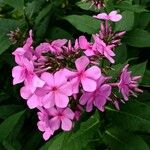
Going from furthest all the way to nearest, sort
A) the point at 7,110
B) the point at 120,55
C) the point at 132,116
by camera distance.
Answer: the point at 7,110
the point at 120,55
the point at 132,116

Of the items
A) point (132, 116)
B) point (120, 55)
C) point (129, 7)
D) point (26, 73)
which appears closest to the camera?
point (26, 73)

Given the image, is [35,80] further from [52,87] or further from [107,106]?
[107,106]

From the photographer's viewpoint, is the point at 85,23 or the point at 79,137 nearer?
the point at 79,137

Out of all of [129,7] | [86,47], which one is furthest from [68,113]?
[129,7]

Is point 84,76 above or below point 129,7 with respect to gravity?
above

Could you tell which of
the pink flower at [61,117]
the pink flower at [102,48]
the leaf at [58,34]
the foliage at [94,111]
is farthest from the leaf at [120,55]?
the pink flower at [61,117]

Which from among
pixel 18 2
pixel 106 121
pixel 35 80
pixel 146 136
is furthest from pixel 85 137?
pixel 18 2

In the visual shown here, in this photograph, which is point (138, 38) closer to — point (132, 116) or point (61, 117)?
point (132, 116)

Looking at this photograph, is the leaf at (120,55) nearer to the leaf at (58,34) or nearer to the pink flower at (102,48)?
the leaf at (58,34)
